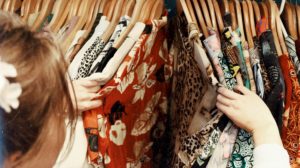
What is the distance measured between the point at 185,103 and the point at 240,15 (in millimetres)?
237

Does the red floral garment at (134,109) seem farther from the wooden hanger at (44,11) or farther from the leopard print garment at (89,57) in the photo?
the wooden hanger at (44,11)

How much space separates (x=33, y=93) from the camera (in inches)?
26.6

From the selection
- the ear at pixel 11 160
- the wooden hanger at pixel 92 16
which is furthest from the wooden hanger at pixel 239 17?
the ear at pixel 11 160

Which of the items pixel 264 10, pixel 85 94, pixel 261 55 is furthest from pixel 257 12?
pixel 85 94

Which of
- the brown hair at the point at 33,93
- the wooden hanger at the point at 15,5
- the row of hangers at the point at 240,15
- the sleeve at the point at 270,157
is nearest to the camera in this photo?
the brown hair at the point at 33,93

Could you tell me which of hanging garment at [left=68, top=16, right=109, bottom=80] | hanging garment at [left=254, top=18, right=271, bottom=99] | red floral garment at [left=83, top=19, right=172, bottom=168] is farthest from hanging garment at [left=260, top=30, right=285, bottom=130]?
hanging garment at [left=68, top=16, right=109, bottom=80]

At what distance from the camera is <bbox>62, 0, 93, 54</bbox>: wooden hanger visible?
41.2 inches

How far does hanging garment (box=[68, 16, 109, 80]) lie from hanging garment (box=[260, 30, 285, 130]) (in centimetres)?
34

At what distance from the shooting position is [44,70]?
69 centimetres

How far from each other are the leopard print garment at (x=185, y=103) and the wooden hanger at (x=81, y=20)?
215 mm

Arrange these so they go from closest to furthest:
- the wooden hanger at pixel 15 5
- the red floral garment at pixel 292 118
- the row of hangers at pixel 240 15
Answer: the red floral garment at pixel 292 118 → the row of hangers at pixel 240 15 → the wooden hanger at pixel 15 5

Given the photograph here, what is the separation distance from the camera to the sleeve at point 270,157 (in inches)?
33.4

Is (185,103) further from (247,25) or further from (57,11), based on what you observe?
(57,11)

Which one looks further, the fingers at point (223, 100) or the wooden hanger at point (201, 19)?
the wooden hanger at point (201, 19)
